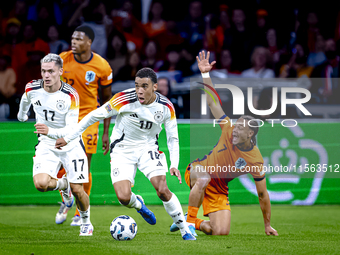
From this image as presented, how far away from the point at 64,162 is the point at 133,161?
91 centimetres

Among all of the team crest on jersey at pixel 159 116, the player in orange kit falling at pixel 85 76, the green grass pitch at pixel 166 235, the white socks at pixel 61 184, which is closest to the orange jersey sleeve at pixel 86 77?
the player in orange kit falling at pixel 85 76

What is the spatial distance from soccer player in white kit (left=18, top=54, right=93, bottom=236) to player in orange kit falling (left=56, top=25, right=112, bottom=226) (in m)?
0.83

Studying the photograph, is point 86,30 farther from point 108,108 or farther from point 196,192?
point 196,192

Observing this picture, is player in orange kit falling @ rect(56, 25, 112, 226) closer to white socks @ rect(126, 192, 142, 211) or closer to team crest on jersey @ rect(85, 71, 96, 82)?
team crest on jersey @ rect(85, 71, 96, 82)

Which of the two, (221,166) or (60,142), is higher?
(60,142)

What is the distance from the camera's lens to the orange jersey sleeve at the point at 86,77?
708 cm

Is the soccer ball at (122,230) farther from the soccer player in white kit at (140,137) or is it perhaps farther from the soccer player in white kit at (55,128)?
the soccer player in white kit at (55,128)

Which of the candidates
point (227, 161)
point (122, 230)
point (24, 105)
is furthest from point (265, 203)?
point (24, 105)

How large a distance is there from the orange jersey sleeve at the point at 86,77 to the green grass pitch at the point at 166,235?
1729 millimetres

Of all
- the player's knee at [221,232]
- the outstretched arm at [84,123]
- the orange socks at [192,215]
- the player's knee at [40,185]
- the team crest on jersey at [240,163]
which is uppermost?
the outstretched arm at [84,123]

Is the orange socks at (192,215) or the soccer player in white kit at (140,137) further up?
the soccer player in white kit at (140,137)

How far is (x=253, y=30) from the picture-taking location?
11.0 metres

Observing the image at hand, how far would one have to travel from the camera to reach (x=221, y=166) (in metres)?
6.69

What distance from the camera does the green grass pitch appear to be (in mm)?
4875
